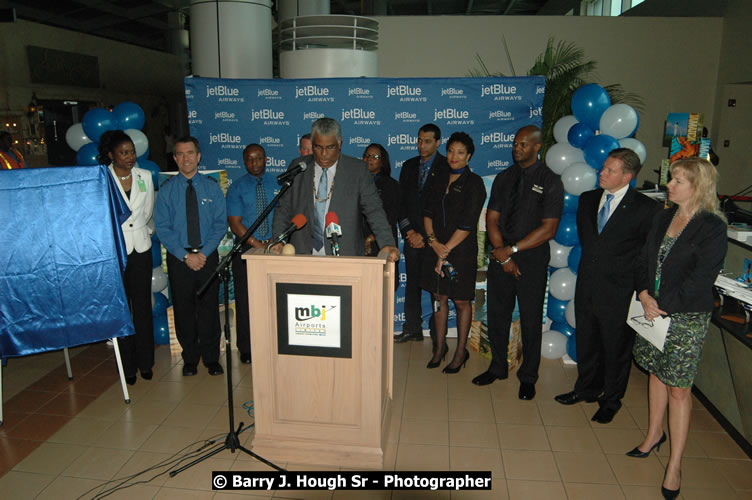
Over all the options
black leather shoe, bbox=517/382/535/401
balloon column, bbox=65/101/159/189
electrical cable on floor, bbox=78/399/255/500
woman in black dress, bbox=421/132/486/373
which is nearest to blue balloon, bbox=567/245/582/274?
woman in black dress, bbox=421/132/486/373

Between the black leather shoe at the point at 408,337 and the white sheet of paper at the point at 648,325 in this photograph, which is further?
the black leather shoe at the point at 408,337

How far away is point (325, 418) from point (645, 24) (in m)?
10.2

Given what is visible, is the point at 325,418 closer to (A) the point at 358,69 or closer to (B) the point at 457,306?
(B) the point at 457,306

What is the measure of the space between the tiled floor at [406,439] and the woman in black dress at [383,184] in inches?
48.6

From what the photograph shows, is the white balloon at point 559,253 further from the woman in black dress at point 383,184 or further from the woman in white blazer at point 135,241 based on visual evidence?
the woman in white blazer at point 135,241

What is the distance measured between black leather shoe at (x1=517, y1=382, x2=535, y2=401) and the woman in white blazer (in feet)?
9.43

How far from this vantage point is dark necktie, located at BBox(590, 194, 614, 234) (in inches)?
135

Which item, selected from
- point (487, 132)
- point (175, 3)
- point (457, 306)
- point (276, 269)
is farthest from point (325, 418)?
point (175, 3)

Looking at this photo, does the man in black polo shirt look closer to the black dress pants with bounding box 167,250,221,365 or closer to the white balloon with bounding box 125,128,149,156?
the black dress pants with bounding box 167,250,221,365

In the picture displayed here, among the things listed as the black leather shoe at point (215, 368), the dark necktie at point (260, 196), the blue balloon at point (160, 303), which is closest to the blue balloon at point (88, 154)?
the blue balloon at point (160, 303)

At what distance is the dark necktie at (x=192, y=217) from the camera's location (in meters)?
4.02

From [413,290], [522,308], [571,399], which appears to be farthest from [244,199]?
[571,399]

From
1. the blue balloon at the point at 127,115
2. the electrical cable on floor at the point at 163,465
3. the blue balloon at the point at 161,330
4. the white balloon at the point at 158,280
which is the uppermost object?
the blue balloon at the point at 127,115

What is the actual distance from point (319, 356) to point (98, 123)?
306 centimetres
